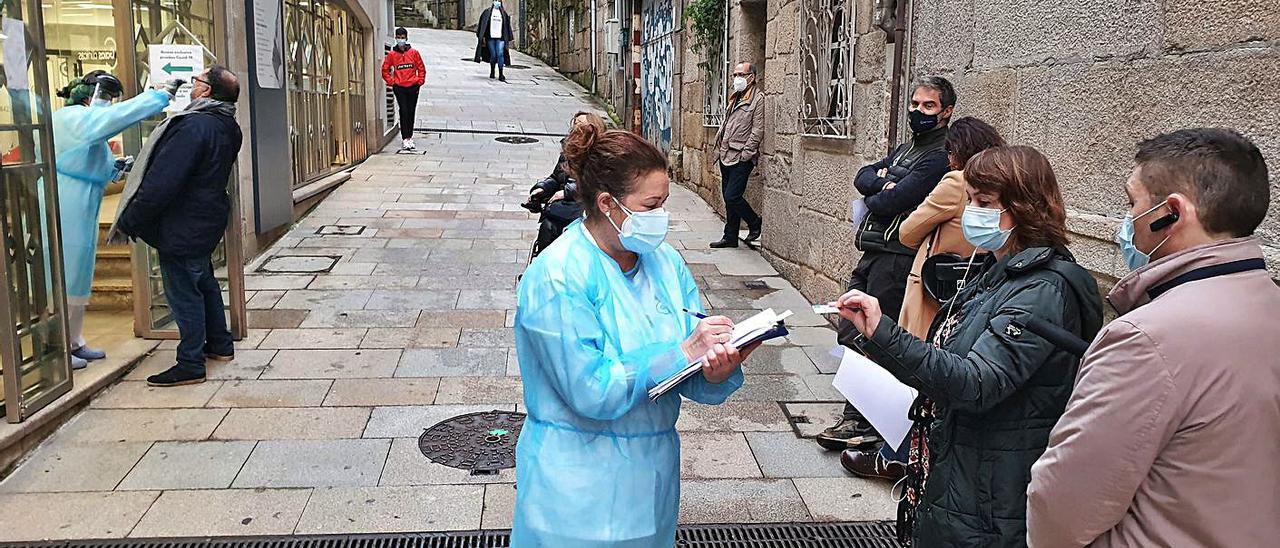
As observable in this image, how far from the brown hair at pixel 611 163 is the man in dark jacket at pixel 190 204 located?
11.3 feet

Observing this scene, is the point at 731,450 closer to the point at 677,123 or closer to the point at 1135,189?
the point at 1135,189

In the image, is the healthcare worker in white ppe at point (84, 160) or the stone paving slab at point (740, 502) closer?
the stone paving slab at point (740, 502)

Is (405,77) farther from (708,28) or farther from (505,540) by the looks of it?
(505,540)

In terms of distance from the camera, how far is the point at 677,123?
41.8 ft

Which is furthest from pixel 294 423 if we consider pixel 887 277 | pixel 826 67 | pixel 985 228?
pixel 826 67

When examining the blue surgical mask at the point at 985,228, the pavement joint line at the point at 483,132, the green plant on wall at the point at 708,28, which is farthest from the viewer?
the pavement joint line at the point at 483,132

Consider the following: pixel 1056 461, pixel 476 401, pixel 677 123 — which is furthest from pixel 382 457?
pixel 677 123

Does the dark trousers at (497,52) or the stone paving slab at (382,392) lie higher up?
the dark trousers at (497,52)

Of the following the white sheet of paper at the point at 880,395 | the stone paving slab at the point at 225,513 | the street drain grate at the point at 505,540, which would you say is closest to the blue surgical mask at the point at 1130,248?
the white sheet of paper at the point at 880,395

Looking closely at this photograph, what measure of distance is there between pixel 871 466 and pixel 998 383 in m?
2.08

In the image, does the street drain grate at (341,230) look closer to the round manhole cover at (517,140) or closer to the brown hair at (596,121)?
the brown hair at (596,121)

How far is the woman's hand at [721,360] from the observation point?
1.95 meters

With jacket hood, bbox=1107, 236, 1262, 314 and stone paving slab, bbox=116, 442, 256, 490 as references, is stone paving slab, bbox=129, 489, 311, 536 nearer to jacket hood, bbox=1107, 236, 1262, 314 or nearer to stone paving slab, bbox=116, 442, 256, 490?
stone paving slab, bbox=116, 442, 256, 490

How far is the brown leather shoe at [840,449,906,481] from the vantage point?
3.98 meters
